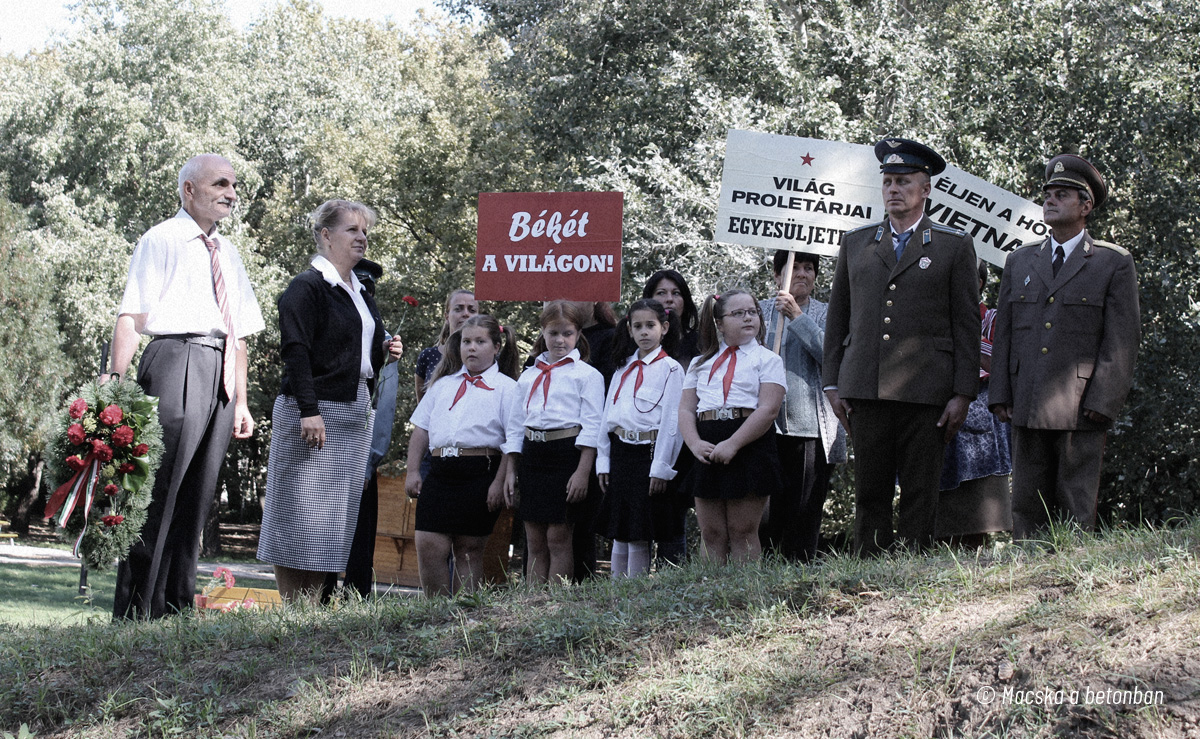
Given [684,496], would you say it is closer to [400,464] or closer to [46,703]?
[46,703]

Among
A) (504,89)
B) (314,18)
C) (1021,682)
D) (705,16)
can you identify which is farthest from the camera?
(314,18)

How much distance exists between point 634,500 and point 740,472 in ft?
2.31

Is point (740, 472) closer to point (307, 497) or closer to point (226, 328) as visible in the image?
point (307, 497)

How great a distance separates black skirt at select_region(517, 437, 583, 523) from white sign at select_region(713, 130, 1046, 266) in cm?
173

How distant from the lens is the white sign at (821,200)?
738 centimetres

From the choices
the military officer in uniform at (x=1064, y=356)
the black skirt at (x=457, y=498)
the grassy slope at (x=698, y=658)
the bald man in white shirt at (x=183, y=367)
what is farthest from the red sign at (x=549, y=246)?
the grassy slope at (x=698, y=658)

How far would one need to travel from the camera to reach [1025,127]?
51.7 feet

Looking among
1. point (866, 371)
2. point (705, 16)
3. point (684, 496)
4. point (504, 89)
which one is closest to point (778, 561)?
point (866, 371)

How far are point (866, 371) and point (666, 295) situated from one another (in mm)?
2325

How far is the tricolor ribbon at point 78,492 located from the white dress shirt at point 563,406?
2.40 metres

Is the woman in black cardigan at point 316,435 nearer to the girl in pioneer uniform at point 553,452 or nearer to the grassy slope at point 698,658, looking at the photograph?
the girl in pioneer uniform at point 553,452

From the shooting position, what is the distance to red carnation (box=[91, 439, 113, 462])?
4.96 m

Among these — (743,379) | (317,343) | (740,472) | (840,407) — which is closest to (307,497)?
(317,343)

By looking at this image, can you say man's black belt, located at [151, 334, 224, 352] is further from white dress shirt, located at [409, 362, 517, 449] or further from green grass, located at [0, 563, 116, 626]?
green grass, located at [0, 563, 116, 626]
